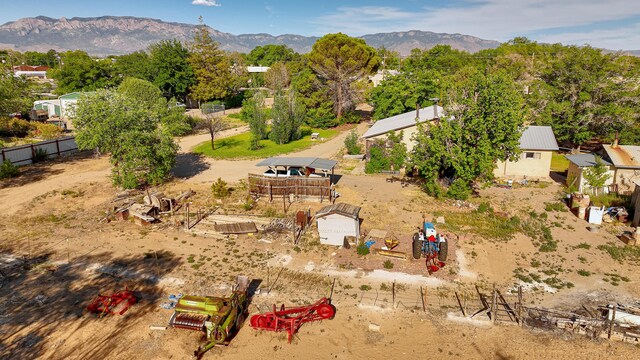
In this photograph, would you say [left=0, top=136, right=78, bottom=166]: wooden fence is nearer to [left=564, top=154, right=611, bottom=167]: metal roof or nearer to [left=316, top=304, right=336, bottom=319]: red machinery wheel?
[left=316, top=304, right=336, bottom=319]: red machinery wheel

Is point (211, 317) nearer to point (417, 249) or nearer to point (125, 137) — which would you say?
point (417, 249)

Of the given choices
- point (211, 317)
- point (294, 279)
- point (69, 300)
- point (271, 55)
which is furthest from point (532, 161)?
point (271, 55)

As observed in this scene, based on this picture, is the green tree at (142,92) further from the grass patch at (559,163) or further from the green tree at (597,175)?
the green tree at (597,175)

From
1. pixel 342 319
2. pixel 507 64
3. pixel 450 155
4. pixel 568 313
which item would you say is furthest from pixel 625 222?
pixel 507 64

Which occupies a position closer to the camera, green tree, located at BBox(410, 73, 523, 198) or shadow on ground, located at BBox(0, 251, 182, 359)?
shadow on ground, located at BBox(0, 251, 182, 359)

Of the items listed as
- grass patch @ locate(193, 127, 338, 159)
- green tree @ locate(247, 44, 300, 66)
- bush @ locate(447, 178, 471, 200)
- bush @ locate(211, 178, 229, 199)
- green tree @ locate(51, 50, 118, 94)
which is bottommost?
bush @ locate(211, 178, 229, 199)

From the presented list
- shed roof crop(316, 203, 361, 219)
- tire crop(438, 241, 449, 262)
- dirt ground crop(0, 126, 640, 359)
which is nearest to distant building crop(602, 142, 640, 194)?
dirt ground crop(0, 126, 640, 359)

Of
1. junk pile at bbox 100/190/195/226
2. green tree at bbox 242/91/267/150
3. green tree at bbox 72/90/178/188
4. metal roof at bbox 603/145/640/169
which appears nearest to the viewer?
junk pile at bbox 100/190/195/226
